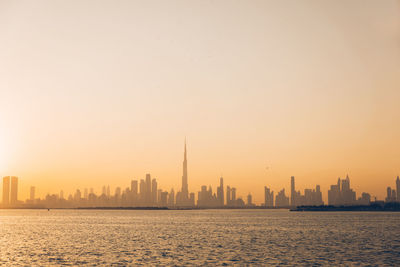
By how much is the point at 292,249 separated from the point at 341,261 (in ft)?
53.1

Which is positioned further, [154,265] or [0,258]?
[0,258]

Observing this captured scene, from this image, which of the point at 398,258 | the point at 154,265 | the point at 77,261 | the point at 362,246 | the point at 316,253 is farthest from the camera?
the point at 362,246

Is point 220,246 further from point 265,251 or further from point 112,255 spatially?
point 112,255

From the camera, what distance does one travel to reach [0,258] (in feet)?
219

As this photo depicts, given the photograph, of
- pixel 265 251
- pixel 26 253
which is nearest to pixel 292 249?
pixel 265 251

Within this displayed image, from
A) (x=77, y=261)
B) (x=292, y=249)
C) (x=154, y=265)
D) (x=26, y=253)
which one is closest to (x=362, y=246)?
(x=292, y=249)

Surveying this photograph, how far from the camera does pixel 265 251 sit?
75.6m

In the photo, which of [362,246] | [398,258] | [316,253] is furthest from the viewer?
[362,246]

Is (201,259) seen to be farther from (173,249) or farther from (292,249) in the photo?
(292,249)

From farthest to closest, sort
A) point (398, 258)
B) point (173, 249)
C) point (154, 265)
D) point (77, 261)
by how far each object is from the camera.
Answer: point (173, 249) < point (398, 258) < point (77, 261) < point (154, 265)

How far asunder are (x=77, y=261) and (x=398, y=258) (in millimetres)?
49499

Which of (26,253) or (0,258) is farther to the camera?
(26,253)

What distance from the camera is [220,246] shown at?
8375 cm

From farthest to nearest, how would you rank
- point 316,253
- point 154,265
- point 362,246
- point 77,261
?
point 362,246 < point 316,253 < point 77,261 < point 154,265
